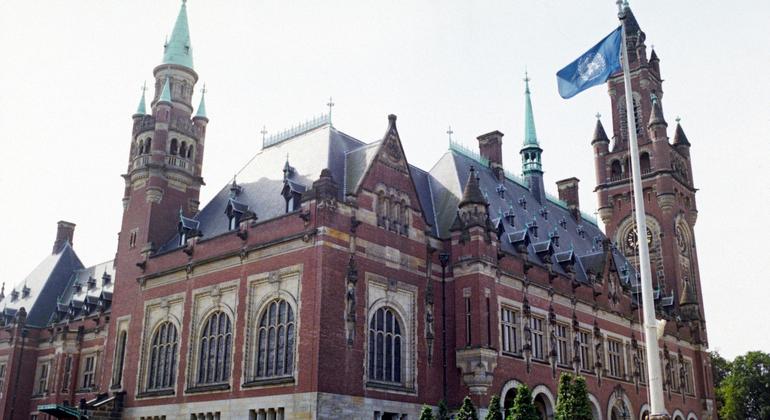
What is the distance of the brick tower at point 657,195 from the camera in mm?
65312

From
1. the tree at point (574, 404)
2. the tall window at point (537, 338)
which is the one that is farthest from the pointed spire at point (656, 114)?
the tree at point (574, 404)

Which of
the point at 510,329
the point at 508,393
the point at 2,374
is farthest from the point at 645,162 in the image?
the point at 2,374

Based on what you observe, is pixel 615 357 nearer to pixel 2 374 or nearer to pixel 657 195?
pixel 657 195

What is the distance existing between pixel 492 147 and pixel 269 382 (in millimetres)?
27308

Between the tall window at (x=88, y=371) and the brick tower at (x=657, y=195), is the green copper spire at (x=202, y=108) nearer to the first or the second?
the tall window at (x=88, y=371)

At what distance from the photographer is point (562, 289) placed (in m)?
49.2

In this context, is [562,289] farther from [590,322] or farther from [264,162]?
[264,162]

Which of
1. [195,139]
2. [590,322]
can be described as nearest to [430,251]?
[590,322]

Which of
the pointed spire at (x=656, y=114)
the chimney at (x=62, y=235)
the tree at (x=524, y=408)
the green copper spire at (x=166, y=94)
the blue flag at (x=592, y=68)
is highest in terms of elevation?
the pointed spire at (x=656, y=114)

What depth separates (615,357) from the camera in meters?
53.8

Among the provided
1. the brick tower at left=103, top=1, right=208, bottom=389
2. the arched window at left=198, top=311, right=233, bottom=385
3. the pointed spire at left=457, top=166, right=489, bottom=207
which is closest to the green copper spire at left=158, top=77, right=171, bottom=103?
the brick tower at left=103, top=1, right=208, bottom=389

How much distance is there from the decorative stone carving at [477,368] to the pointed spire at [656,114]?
121 feet

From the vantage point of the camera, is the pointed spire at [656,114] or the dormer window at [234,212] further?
the pointed spire at [656,114]

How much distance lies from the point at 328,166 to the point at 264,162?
26.9 ft
